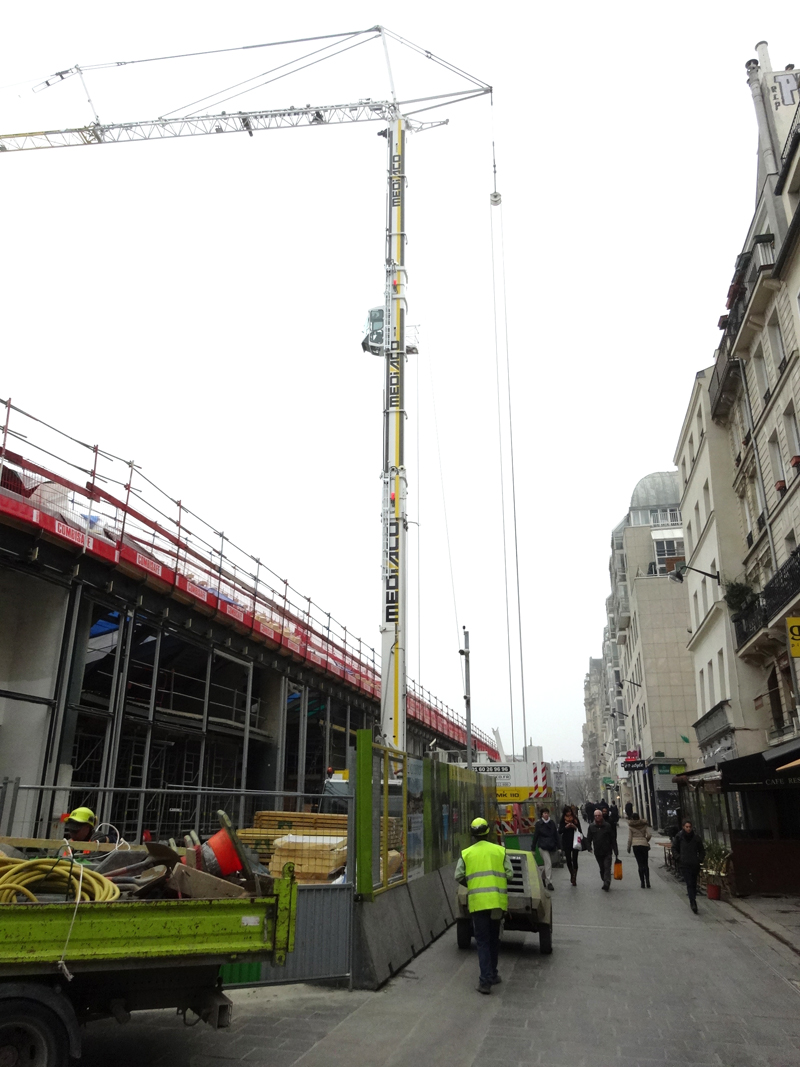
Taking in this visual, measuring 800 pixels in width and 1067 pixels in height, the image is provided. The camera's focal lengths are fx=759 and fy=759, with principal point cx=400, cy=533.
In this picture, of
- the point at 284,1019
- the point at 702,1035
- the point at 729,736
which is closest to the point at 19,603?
the point at 284,1019

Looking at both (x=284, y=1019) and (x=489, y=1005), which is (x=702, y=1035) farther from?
(x=284, y=1019)

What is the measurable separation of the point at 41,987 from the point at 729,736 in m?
25.4

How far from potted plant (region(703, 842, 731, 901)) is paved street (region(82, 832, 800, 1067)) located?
5.75m

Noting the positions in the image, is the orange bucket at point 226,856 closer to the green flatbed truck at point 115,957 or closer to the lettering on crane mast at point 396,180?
the green flatbed truck at point 115,957

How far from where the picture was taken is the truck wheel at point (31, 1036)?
4.46 metres

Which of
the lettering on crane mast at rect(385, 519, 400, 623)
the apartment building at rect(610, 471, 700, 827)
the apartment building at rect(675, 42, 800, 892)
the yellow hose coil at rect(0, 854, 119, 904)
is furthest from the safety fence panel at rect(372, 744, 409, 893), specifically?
the apartment building at rect(610, 471, 700, 827)

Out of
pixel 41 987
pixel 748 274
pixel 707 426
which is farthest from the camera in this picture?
pixel 707 426

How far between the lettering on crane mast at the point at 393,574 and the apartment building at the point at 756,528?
790cm

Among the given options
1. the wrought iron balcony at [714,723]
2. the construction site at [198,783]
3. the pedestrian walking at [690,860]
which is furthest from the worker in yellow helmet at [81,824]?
the wrought iron balcony at [714,723]

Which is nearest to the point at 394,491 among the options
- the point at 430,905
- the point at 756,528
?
the point at 430,905

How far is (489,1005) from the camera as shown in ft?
23.9

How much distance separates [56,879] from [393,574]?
13142 mm

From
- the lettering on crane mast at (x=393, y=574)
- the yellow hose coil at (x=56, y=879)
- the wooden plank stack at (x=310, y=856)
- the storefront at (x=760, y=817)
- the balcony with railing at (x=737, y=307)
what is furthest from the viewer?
the balcony with railing at (x=737, y=307)

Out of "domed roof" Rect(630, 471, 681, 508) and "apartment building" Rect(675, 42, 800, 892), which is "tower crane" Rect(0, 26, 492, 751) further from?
"domed roof" Rect(630, 471, 681, 508)
